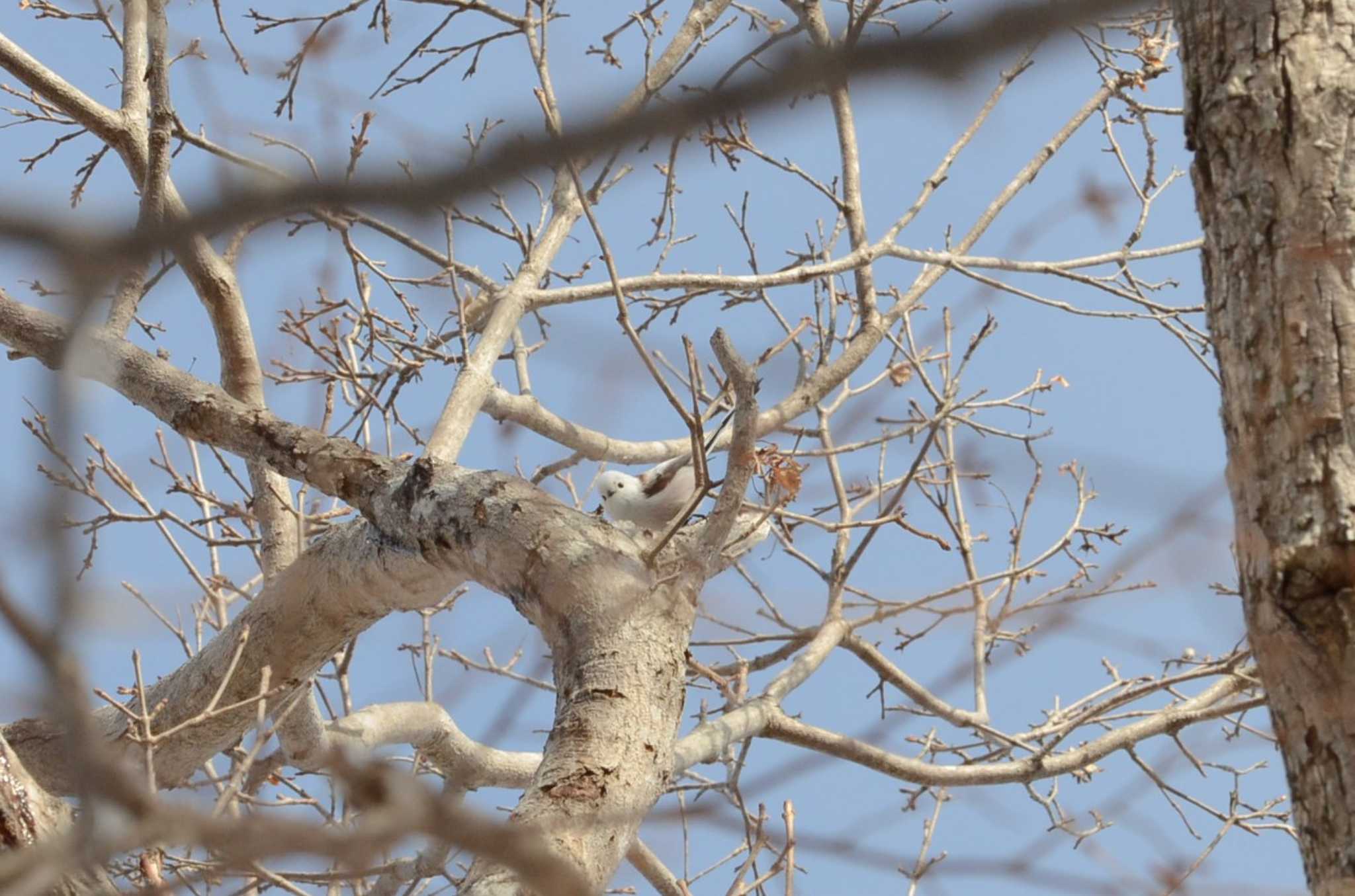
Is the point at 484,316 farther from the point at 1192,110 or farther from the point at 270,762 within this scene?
the point at 1192,110

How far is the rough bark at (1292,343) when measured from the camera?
154 cm

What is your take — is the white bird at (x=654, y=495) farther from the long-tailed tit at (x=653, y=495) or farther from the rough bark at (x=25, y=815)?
the rough bark at (x=25, y=815)

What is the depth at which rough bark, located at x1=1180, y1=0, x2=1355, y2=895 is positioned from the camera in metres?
1.54

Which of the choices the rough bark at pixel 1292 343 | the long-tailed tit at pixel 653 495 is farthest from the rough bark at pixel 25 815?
the long-tailed tit at pixel 653 495

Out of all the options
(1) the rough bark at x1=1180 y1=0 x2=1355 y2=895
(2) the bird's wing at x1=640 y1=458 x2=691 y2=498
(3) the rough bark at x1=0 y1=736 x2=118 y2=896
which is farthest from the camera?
(2) the bird's wing at x1=640 y1=458 x2=691 y2=498

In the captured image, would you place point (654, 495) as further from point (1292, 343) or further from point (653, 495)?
point (1292, 343)

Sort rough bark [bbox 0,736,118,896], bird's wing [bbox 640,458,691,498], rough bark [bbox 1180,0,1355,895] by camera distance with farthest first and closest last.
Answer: bird's wing [bbox 640,458,691,498] < rough bark [bbox 0,736,118,896] < rough bark [bbox 1180,0,1355,895]

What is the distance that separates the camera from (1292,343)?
1.65m

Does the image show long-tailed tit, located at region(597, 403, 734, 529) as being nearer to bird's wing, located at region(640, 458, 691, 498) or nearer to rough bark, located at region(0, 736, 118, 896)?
bird's wing, located at region(640, 458, 691, 498)

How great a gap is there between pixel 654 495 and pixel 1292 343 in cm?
350

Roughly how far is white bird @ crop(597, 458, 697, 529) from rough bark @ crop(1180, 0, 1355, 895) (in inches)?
121

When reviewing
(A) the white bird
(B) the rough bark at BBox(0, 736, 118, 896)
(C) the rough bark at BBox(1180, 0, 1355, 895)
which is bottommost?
(B) the rough bark at BBox(0, 736, 118, 896)

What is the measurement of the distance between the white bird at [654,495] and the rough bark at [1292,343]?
308cm

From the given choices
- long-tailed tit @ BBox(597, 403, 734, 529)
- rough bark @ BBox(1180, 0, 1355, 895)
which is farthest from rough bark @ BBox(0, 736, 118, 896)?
long-tailed tit @ BBox(597, 403, 734, 529)
